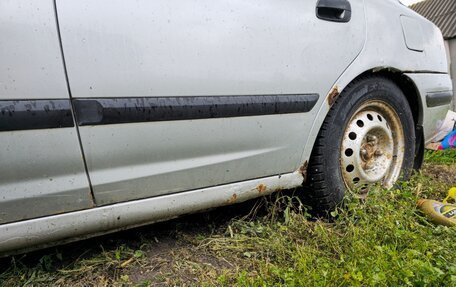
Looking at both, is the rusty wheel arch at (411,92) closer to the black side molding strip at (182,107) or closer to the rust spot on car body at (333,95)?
the rust spot on car body at (333,95)

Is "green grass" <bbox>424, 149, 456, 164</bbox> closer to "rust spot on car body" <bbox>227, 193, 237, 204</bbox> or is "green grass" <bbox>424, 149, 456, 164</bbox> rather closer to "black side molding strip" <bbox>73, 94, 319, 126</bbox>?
"black side molding strip" <bbox>73, 94, 319, 126</bbox>

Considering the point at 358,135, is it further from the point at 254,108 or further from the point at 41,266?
the point at 41,266

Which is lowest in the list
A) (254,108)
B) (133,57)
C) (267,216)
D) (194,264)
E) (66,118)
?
(267,216)

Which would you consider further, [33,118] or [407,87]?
[407,87]

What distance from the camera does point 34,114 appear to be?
3.81ft

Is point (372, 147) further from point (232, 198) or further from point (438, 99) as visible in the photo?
point (232, 198)

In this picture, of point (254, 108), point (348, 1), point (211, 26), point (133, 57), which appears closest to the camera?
point (133, 57)

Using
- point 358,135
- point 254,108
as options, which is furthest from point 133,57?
point 358,135

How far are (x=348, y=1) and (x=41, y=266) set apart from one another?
68.6 inches

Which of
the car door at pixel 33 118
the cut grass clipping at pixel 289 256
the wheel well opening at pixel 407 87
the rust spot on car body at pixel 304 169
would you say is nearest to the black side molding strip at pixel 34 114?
the car door at pixel 33 118

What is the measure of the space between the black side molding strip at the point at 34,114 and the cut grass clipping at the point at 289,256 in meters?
0.59

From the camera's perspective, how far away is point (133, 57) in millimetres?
1285

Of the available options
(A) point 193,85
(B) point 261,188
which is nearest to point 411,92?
(B) point 261,188

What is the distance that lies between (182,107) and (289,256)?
0.72 meters
